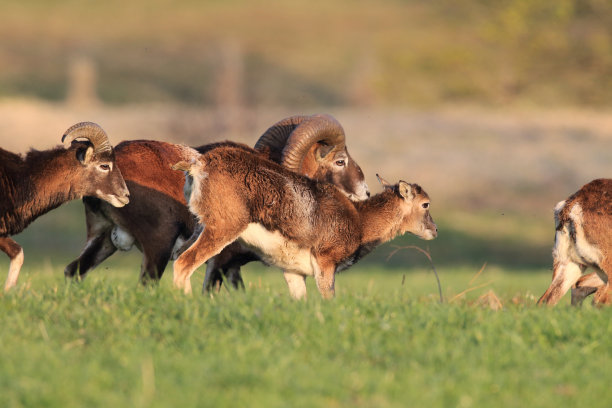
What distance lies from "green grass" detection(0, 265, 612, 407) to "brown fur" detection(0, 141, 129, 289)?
167 centimetres

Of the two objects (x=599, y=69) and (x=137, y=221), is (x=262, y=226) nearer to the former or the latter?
(x=137, y=221)

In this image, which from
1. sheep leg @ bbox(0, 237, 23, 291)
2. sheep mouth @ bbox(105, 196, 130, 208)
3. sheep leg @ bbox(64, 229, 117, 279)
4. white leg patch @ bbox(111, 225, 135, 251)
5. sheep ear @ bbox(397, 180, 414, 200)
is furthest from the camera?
sheep ear @ bbox(397, 180, 414, 200)

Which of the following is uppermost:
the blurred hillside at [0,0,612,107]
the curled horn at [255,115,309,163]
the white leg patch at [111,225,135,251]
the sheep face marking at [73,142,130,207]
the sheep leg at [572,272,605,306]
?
the blurred hillside at [0,0,612,107]

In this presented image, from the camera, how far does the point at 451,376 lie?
6637 mm

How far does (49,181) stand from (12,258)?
115 centimetres

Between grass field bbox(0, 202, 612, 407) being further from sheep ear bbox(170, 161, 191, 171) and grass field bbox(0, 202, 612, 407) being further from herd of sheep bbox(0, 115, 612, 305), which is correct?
sheep ear bbox(170, 161, 191, 171)

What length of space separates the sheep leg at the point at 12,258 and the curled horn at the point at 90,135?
1409 millimetres

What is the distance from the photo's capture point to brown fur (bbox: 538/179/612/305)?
10.2m

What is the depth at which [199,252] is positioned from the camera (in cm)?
1013

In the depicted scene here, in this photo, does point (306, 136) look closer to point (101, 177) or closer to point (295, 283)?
point (295, 283)

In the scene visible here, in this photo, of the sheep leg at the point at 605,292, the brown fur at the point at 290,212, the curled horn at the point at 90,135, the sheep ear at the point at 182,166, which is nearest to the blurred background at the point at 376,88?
the brown fur at the point at 290,212

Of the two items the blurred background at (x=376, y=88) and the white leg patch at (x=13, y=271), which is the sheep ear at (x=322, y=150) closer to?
the white leg patch at (x=13, y=271)

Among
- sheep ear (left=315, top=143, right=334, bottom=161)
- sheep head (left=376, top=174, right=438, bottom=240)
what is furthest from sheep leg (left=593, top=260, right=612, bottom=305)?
sheep ear (left=315, top=143, right=334, bottom=161)

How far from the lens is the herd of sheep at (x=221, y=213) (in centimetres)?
1020
